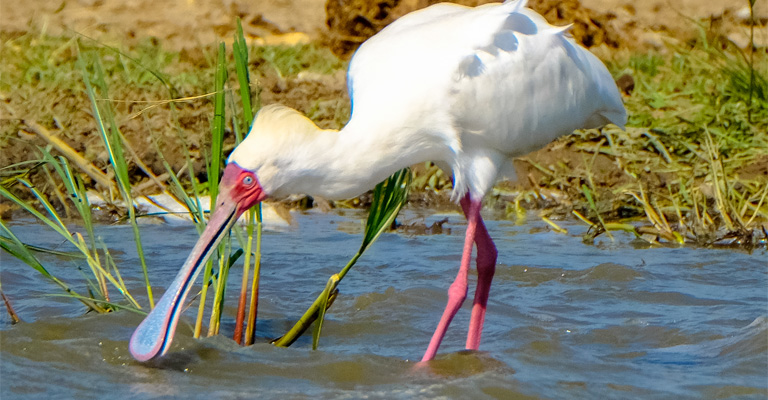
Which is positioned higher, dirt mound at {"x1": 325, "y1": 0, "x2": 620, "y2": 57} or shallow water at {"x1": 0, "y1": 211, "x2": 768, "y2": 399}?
dirt mound at {"x1": 325, "y1": 0, "x2": 620, "y2": 57}

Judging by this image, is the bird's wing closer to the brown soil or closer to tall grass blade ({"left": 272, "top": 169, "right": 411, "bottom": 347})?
tall grass blade ({"left": 272, "top": 169, "right": 411, "bottom": 347})

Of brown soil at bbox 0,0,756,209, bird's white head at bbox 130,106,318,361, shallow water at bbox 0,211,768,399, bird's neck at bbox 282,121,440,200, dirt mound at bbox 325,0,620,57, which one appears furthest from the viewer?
dirt mound at bbox 325,0,620,57

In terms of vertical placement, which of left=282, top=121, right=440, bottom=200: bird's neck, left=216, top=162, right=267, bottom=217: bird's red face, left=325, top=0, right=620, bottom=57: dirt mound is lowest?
left=216, top=162, right=267, bottom=217: bird's red face

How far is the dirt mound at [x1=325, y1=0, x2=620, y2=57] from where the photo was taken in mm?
10406

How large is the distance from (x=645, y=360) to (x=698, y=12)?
807 cm

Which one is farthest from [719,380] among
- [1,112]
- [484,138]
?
[1,112]

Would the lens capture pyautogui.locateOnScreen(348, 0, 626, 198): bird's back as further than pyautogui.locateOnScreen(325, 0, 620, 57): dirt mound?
No

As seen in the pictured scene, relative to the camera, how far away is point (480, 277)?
4785mm

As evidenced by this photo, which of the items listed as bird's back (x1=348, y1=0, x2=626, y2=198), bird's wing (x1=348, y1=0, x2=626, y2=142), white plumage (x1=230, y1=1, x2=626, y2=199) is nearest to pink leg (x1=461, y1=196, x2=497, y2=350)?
white plumage (x1=230, y1=1, x2=626, y2=199)

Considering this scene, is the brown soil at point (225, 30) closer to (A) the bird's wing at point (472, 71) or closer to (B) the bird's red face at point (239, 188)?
(A) the bird's wing at point (472, 71)

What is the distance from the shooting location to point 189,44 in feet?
37.2

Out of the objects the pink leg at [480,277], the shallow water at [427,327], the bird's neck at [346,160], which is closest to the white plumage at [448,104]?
the bird's neck at [346,160]

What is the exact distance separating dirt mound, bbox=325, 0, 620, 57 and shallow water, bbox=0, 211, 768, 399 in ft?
14.0

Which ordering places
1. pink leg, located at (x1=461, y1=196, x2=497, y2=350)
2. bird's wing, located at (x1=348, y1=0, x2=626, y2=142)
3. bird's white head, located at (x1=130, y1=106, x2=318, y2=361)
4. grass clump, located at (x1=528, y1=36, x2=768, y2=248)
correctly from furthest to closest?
grass clump, located at (x1=528, y1=36, x2=768, y2=248) < pink leg, located at (x1=461, y1=196, x2=497, y2=350) < bird's wing, located at (x1=348, y1=0, x2=626, y2=142) < bird's white head, located at (x1=130, y1=106, x2=318, y2=361)
